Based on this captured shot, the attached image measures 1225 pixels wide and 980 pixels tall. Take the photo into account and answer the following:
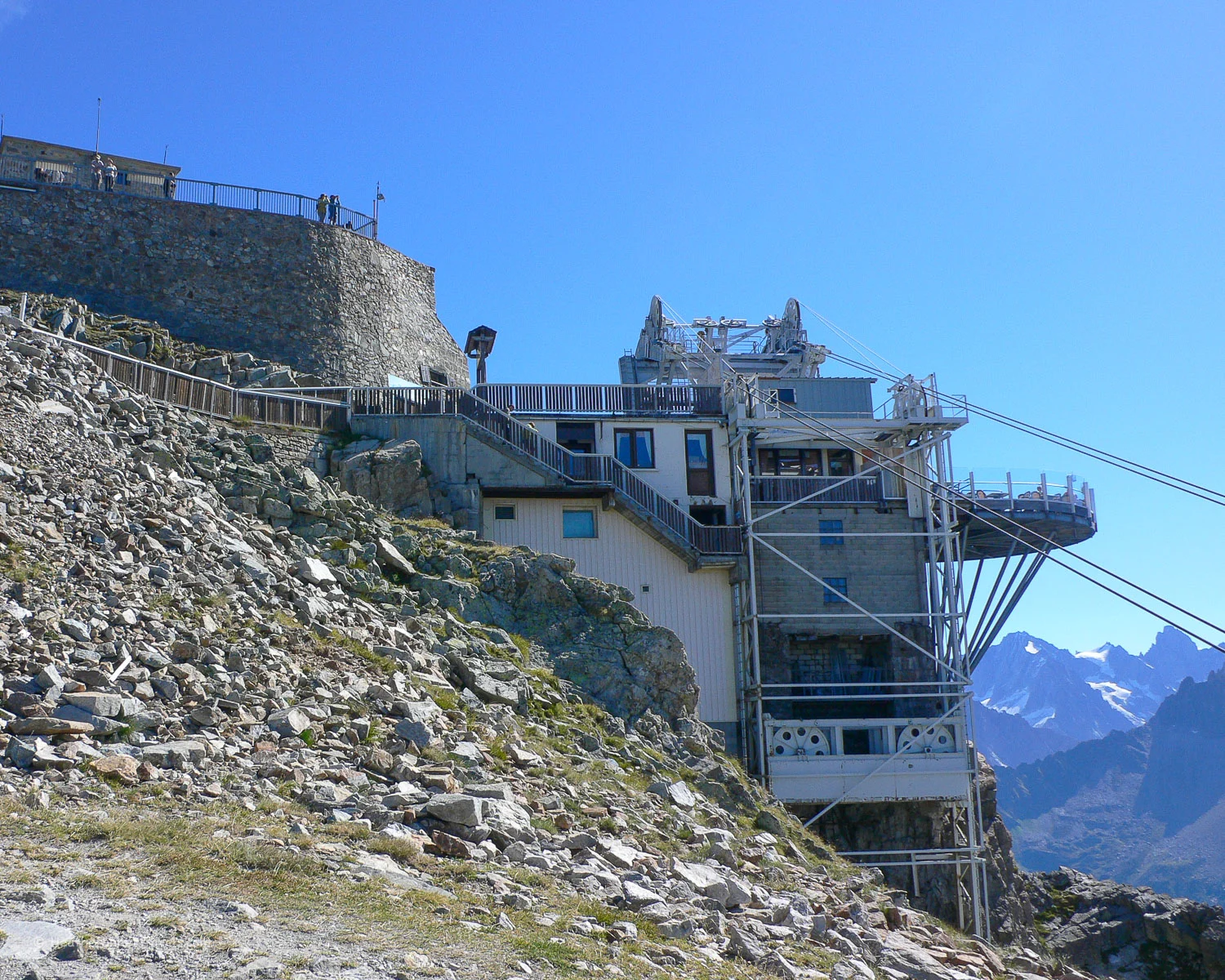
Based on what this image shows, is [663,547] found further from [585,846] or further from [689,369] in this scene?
[585,846]

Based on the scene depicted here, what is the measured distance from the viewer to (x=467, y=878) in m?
12.5

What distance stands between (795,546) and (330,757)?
884 inches

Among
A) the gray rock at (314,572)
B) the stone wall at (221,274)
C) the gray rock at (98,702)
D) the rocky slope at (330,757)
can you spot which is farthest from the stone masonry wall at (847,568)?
the gray rock at (98,702)

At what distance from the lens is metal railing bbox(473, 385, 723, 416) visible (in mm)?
34781

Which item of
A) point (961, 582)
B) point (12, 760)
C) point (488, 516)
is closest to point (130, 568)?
point (12, 760)

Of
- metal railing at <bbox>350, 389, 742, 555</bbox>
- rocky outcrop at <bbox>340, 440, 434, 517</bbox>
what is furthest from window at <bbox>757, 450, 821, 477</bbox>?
rocky outcrop at <bbox>340, 440, 434, 517</bbox>

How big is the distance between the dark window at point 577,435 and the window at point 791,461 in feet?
18.6

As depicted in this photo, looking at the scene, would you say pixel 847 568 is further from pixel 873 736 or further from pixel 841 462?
pixel 873 736

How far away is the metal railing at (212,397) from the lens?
1029 inches

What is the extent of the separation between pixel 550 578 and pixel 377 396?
30.7ft

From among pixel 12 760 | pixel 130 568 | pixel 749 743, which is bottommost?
pixel 749 743

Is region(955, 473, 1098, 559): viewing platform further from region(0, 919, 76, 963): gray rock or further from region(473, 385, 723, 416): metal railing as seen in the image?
region(0, 919, 76, 963): gray rock

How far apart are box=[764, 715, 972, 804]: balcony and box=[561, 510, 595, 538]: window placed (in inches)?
270

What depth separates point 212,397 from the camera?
29.4 m
